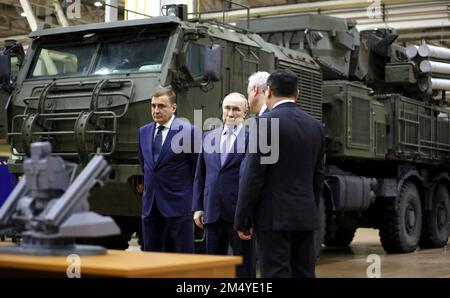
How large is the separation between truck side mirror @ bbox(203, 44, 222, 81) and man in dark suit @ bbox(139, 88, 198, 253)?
2159 mm

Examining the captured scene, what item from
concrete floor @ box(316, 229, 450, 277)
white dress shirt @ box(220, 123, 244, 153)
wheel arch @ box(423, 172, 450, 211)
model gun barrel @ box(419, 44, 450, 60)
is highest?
model gun barrel @ box(419, 44, 450, 60)

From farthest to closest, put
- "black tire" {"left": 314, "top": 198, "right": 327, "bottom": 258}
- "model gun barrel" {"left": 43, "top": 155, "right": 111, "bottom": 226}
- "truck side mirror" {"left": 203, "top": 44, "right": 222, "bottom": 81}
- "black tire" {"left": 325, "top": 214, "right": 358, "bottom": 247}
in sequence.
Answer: "black tire" {"left": 325, "top": 214, "right": 358, "bottom": 247}
"black tire" {"left": 314, "top": 198, "right": 327, "bottom": 258}
"truck side mirror" {"left": 203, "top": 44, "right": 222, "bottom": 81}
"model gun barrel" {"left": 43, "top": 155, "right": 111, "bottom": 226}

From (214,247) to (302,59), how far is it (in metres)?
4.80

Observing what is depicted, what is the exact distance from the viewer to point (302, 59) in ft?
32.4

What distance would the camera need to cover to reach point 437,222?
1241 centimetres

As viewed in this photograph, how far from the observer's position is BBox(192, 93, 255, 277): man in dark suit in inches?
214

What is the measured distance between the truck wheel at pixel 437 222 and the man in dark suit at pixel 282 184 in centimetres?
801

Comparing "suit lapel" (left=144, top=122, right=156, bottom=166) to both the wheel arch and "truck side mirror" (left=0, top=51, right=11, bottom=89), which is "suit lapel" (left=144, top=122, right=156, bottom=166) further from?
the wheel arch

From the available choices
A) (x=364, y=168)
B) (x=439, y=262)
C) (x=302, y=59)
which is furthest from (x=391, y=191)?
(x=302, y=59)

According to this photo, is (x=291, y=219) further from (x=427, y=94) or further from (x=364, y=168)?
(x=427, y=94)

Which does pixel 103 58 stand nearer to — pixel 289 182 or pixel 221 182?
pixel 221 182

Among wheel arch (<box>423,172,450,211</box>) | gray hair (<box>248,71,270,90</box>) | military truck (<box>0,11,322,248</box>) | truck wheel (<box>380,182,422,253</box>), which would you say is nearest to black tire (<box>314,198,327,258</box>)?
military truck (<box>0,11,322,248</box>)

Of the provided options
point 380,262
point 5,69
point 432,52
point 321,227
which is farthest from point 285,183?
point 432,52

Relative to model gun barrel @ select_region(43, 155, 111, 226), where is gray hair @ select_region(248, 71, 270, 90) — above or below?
above
